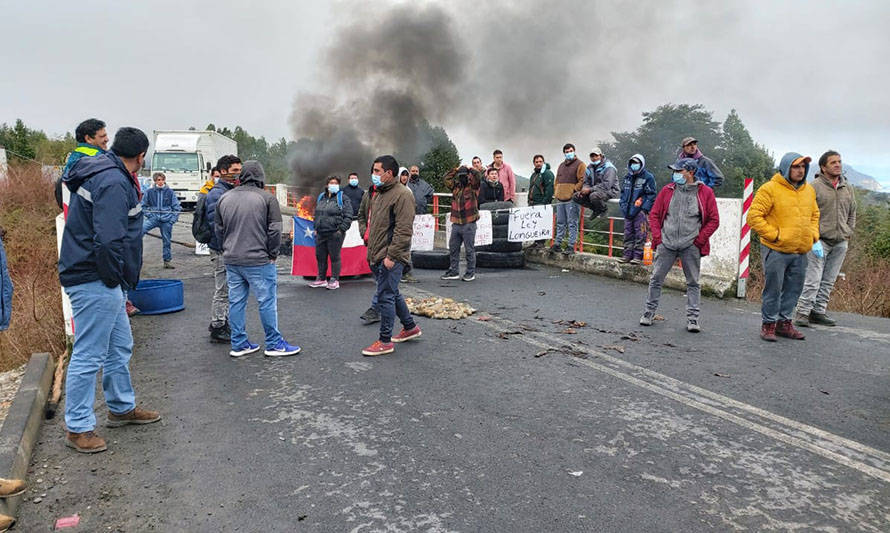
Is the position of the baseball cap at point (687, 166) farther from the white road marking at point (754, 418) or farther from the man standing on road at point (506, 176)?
the man standing on road at point (506, 176)

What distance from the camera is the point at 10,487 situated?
291cm

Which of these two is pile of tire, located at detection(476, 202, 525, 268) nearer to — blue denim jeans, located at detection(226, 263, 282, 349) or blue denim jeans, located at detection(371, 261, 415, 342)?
blue denim jeans, located at detection(371, 261, 415, 342)

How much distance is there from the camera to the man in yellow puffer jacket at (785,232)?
609 cm

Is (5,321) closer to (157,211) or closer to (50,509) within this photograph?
(50,509)

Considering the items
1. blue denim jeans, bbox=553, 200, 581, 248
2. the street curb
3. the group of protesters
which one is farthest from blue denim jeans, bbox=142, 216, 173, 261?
blue denim jeans, bbox=553, 200, 581, 248

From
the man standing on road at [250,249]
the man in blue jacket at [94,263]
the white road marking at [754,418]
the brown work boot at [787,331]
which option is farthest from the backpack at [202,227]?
the brown work boot at [787,331]

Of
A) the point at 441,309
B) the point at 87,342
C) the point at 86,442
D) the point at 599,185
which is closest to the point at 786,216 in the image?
the point at 441,309

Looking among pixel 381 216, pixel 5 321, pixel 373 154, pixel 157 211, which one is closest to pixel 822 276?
pixel 381 216

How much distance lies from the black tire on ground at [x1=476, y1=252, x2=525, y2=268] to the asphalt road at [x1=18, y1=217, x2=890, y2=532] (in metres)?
5.17

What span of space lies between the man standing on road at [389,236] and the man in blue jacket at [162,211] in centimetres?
725

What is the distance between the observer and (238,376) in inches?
197

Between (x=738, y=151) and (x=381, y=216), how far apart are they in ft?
114

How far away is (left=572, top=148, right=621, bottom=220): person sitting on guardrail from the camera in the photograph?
10539 mm

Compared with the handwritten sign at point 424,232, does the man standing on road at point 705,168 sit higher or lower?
higher
